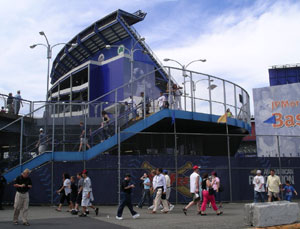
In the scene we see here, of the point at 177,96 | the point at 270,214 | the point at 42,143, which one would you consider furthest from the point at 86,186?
the point at 177,96

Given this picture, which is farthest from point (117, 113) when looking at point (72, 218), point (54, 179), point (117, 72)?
point (117, 72)

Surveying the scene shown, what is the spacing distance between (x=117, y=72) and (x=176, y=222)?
37.2 metres

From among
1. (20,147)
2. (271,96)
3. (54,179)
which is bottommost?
(54,179)

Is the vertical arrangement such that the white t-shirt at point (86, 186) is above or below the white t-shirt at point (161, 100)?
below

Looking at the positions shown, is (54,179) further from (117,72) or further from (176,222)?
(117,72)

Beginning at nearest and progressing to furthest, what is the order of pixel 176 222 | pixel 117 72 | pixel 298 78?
1. pixel 176 222
2. pixel 117 72
3. pixel 298 78

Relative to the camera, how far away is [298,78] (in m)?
65.0

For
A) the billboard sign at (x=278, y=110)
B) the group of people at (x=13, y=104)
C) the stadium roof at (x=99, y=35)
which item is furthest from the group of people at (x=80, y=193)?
the stadium roof at (x=99, y=35)

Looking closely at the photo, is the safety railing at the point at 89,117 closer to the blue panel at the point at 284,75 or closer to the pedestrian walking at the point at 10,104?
the pedestrian walking at the point at 10,104

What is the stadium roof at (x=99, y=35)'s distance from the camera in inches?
2017

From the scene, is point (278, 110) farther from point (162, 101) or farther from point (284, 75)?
point (284, 75)

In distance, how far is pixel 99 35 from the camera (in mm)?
53375

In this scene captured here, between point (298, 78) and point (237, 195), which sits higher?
point (298, 78)

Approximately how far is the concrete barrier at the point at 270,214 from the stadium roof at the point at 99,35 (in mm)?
43884
